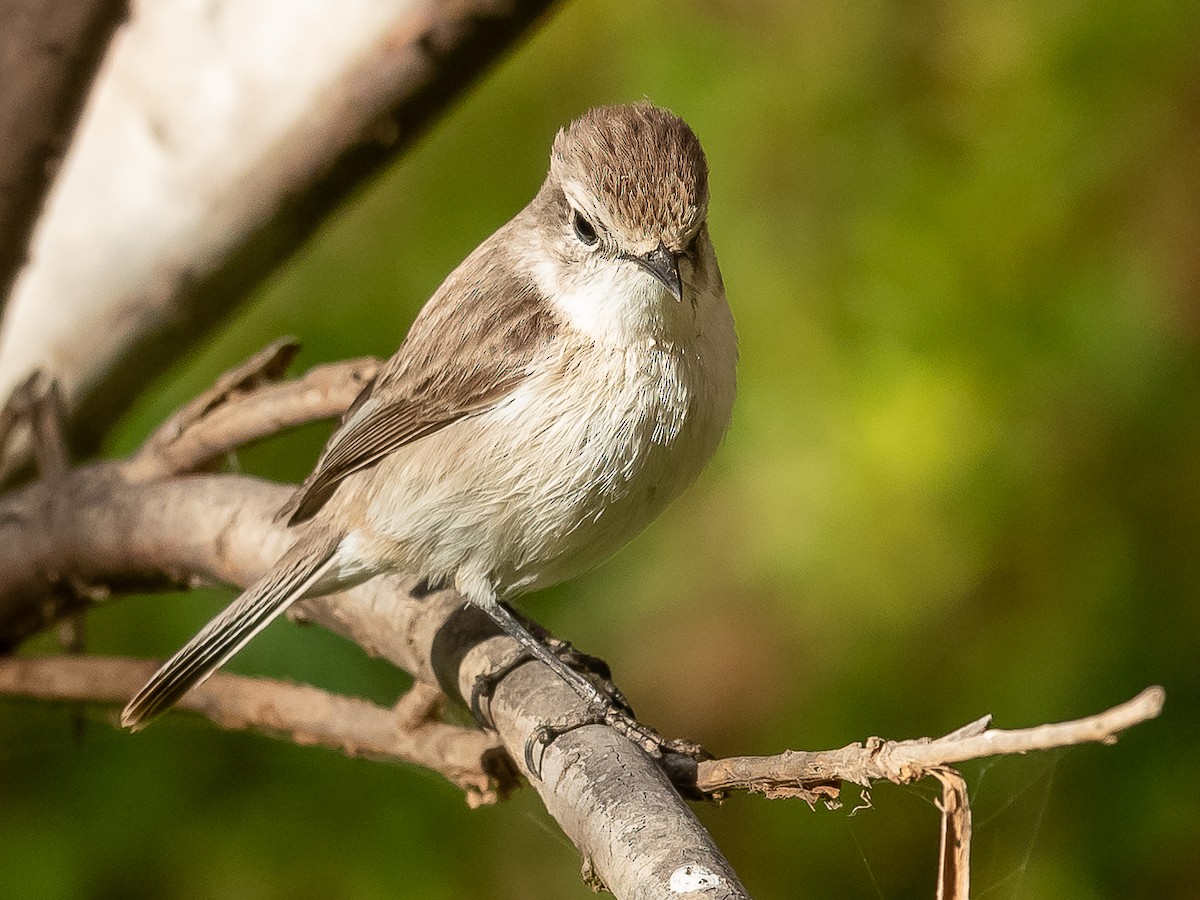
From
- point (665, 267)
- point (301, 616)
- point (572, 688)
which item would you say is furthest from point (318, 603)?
point (665, 267)

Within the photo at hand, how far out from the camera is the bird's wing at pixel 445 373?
8.47 feet

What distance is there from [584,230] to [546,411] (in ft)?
1.20

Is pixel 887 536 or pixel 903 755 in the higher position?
pixel 887 536

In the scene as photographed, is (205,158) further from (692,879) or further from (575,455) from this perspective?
(692,879)

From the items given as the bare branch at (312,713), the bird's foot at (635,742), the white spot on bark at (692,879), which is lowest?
the white spot on bark at (692,879)

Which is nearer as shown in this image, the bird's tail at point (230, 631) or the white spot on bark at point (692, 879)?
the white spot on bark at point (692, 879)

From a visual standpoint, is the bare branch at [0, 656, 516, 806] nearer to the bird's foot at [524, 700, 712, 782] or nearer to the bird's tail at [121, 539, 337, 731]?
the bird's tail at [121, 539, 337, 731]

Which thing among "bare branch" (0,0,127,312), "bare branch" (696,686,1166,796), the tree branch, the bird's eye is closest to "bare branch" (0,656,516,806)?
the tree branch

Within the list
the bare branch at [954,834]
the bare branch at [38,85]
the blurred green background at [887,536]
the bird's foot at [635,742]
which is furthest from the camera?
the bare branch at [38,85]

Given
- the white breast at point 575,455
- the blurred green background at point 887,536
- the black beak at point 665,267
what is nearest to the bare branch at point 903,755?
the white breast at point 575,455

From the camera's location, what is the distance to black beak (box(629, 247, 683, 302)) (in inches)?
91.4

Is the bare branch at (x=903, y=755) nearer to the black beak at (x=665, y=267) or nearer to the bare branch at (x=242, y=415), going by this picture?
the black beak at (x=665, y=267)

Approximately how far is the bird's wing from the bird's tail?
0.35 ft

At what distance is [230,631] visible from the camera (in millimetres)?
2617
